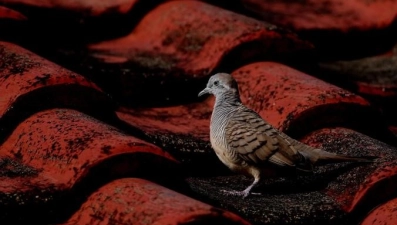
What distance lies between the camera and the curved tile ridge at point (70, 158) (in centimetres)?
361

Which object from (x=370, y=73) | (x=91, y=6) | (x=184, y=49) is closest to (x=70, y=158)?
(x=184, y=49)

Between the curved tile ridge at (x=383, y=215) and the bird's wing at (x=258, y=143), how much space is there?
1.61ft

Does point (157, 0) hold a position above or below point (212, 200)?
above

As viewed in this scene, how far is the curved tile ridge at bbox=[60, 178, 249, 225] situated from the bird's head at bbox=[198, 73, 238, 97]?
1.09 metres

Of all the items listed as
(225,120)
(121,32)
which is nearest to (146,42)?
(121,32)

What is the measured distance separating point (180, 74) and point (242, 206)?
1201 mm

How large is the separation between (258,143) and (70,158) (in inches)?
40.1

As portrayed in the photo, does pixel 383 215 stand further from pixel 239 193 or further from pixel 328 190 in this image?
pixel 239 193

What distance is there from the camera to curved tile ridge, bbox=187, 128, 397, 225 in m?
3.88

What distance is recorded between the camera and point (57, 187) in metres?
3.65

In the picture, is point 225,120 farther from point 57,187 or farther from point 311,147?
point 57,187

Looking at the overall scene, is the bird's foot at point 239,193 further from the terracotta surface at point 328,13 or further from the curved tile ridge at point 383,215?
the terracotta surface at point 328,13

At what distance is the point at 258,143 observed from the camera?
14.8 feet

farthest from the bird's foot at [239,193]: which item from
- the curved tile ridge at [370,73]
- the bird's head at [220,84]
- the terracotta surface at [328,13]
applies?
the terracotta surface at [328,13]
